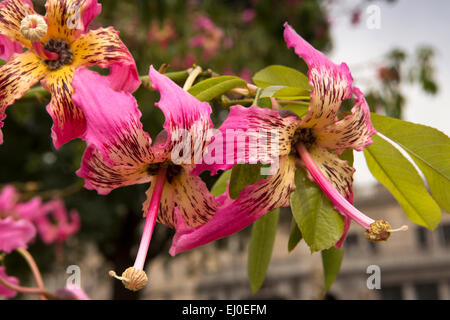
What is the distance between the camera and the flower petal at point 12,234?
1.03 meters

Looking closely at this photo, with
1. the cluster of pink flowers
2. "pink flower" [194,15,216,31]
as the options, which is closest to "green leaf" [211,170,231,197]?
the cluster of pink flowers

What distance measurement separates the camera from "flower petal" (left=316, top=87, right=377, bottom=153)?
0.53 m

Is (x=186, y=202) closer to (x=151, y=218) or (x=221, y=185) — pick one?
(x=151, y=218)

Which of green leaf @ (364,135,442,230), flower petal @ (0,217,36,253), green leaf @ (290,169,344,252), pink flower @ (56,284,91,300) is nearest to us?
green leaf @ (290,169,344,252)

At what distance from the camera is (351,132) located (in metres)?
0.54

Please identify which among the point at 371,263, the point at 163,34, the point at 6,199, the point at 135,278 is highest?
the point at 163,34

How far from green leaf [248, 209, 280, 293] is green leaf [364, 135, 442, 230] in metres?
0.16

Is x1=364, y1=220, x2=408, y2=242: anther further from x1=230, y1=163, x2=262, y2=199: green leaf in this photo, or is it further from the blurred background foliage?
the blurred background foliage

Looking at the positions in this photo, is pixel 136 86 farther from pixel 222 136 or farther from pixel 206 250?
pixel 206 250

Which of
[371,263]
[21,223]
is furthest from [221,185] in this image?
[371,263]

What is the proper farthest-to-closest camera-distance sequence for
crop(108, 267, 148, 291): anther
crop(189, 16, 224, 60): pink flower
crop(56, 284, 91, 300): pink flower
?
1. crop(189, 16, 224, 60): pink flower
2. crop(56, 284, 91, 300): pink flower
3. crop(108, 267, 148, 291): anther

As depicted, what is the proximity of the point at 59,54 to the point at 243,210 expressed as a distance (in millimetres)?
272

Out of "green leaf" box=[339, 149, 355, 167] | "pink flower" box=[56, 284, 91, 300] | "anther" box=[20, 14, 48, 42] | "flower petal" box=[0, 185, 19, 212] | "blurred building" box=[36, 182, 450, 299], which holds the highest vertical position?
"blurred building" box=[36, 182, 450, 299]
